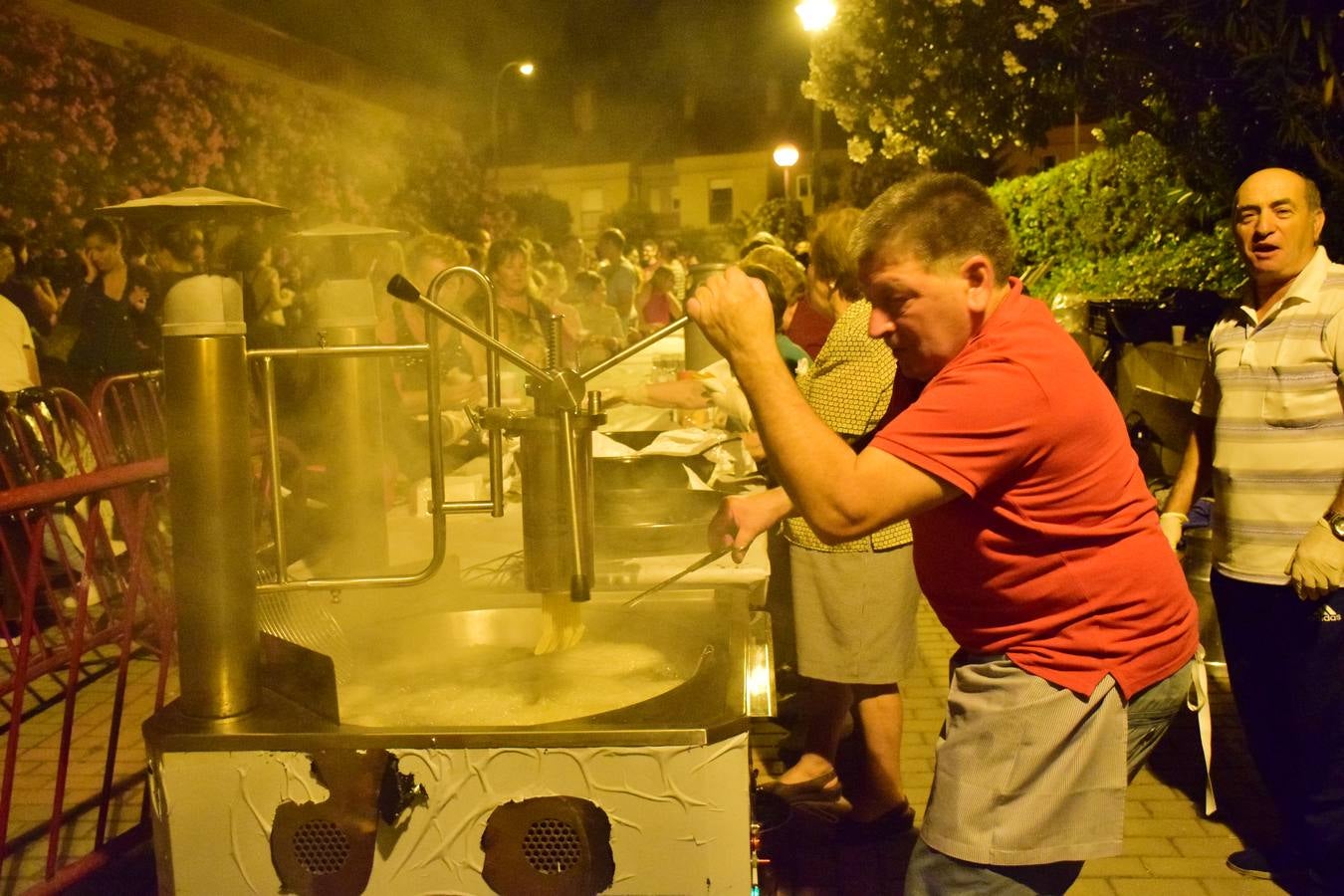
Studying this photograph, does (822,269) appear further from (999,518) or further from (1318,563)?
(999,518)

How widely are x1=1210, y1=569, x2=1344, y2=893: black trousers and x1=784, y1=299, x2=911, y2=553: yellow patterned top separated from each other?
1.07 m

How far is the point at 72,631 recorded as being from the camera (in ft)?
13.2

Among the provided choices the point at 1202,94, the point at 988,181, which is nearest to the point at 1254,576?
the point at 1202,94

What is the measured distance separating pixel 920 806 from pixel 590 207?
172 feet

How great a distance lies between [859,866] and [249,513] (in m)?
2.49

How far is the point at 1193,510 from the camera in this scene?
A: 5.09m

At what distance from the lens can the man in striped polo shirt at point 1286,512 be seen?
3.20m

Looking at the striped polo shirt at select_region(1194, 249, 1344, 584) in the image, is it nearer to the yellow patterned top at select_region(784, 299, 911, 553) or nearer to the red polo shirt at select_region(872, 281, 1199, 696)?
the yellow patterned top at select_region(784, 299, 911, 553)

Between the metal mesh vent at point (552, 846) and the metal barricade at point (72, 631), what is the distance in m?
1.39

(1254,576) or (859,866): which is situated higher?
(1254,576)

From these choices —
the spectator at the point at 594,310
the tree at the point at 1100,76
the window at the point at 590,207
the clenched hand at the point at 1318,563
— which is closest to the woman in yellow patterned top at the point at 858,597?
the clenched hand at the point at 1318,563

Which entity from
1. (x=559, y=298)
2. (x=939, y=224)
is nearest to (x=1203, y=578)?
(x=939, y=224)

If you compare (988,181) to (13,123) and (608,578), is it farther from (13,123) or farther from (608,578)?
(608,578)

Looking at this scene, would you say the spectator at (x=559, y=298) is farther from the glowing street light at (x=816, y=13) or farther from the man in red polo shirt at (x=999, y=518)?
the man in red polo shirt at (x=999, y=518)
